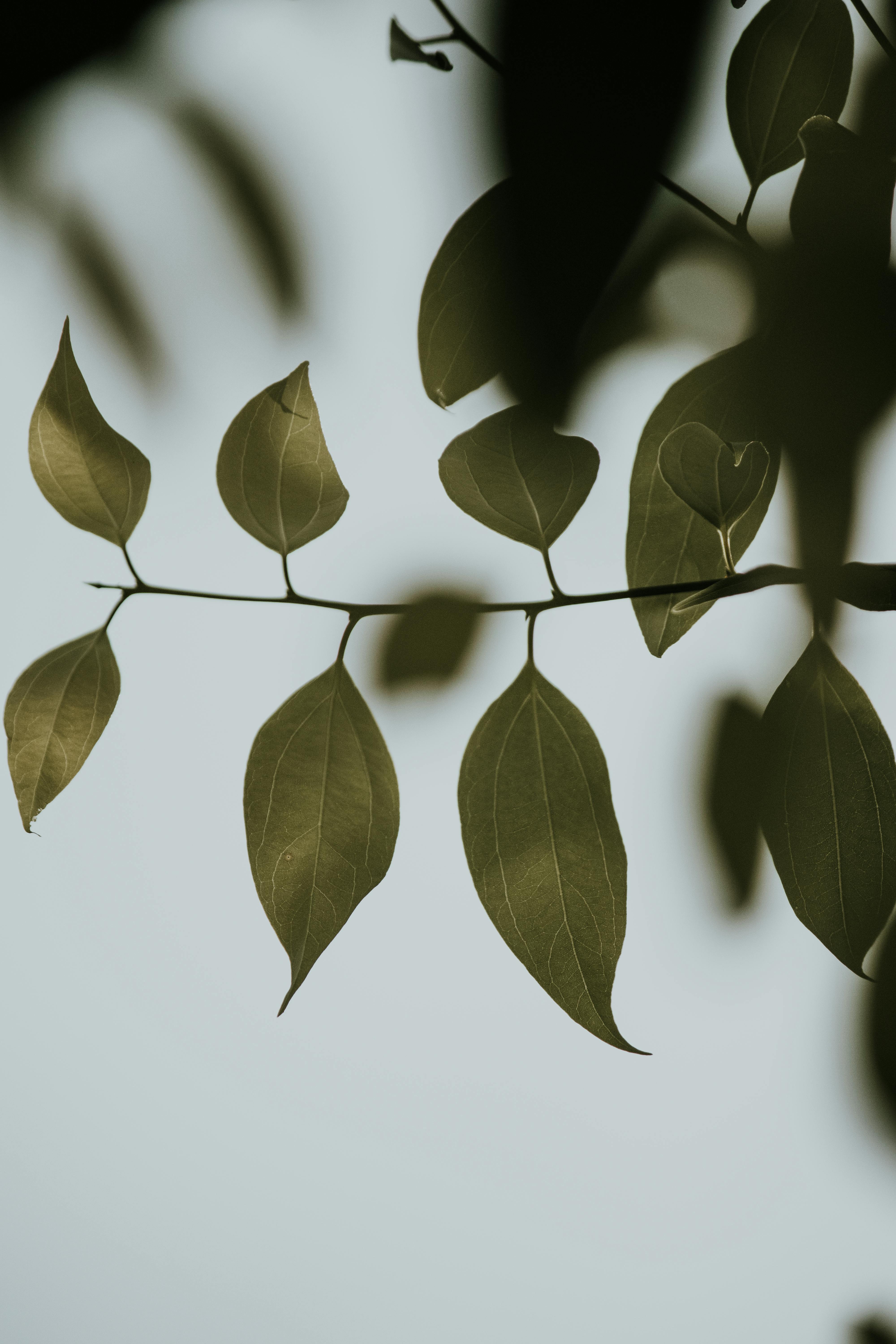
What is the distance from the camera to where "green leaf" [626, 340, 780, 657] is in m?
0.15

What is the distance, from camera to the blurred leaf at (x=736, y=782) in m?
0.23

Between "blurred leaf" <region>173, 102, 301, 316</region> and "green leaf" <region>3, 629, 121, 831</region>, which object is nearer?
"green leaf" <region>3, 629, 121, 831</region>

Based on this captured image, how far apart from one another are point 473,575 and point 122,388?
14 centimetres

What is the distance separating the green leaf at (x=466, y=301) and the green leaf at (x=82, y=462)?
2.3 inches

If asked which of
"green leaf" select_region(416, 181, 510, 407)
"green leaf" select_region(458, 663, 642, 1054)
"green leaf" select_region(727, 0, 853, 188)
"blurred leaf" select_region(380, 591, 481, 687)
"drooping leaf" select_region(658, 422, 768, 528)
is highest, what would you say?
"green leaf" select_region(727, 0, 853, 188)

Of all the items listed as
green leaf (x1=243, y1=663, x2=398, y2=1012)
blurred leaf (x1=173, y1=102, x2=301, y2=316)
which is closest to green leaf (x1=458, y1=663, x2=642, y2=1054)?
green leaf (x1=243, y1=663, x2=398, y2=1012)

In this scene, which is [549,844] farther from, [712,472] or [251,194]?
[251,194]

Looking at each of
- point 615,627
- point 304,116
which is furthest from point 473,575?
point 304,116

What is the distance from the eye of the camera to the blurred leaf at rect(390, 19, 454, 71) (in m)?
0.13

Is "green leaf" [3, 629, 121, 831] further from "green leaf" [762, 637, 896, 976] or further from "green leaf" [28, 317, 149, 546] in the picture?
"green leaf" [762, 637, 896, 976]

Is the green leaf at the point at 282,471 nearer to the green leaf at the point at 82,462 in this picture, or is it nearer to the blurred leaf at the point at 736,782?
the green leaf at the point at 82,462

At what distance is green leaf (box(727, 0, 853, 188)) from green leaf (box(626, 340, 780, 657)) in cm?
4

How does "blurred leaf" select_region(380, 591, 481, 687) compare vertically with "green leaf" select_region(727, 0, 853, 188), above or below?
below

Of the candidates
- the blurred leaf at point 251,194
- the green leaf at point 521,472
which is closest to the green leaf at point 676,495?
the green leaf at point 521,472
